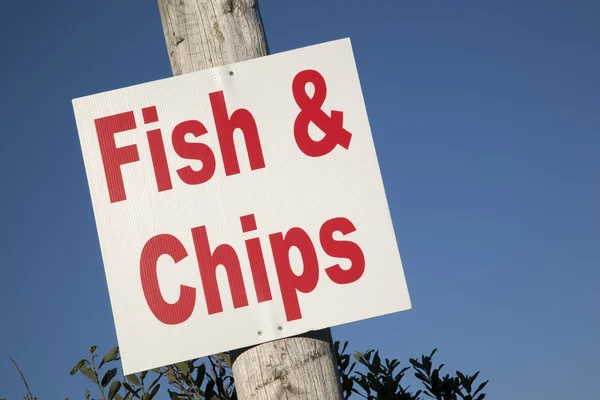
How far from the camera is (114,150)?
2213 millimetres

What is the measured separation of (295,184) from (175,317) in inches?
20.4

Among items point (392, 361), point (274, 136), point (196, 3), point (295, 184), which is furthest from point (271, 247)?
point (392, 361)

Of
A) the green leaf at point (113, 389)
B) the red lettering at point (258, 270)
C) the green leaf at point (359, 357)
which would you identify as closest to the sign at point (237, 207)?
the red lettering at point (258, 270)

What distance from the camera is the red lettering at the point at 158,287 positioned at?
2.12 m

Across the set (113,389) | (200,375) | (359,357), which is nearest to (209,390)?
(200,375)

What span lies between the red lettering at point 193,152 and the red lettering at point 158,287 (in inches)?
7.4

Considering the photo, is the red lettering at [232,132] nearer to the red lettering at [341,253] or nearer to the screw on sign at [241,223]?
the screw on sign at [241,223]

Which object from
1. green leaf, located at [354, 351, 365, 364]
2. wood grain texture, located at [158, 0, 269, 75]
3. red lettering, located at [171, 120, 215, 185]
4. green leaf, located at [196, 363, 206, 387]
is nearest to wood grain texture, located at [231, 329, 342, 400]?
Answer: red lettering, located at [171, 120, 215, 185]

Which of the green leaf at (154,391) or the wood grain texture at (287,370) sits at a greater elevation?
the wood grain texture at (287,370)

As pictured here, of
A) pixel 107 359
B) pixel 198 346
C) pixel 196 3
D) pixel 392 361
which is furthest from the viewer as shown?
pixel 392 361

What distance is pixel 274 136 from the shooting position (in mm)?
2209

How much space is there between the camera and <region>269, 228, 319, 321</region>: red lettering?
2117mm

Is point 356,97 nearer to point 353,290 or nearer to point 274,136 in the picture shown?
point 274,136

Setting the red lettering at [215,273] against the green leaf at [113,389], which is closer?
the red lettering at [215,273]
